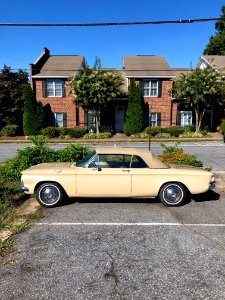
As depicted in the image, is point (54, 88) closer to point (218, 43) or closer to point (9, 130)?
point (9, 130)

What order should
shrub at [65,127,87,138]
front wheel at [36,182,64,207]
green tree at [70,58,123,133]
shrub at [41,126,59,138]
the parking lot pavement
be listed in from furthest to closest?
1. shrub at [65,127,87,138]
2. shrub at [41,126,59,138]
3. green tree at [70,58,123,133]
4. front wheel at [36,182,64,207]
5. the parking lot pavement

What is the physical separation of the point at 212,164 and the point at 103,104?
15.6 meters

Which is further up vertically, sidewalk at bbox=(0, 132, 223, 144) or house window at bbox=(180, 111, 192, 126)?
house window at bbox=(180, 111, 192, 126)

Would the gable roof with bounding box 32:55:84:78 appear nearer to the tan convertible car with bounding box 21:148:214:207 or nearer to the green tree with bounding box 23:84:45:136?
the green tree with bounding box 23:84:45:136

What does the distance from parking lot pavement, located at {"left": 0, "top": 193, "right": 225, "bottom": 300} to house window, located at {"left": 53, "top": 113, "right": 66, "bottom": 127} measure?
936 inches

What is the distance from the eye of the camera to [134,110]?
28.6 meters

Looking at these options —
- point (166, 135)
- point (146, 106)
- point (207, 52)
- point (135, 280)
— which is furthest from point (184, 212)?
point (207, 52)

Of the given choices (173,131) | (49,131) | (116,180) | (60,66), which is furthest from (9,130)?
(116,180)

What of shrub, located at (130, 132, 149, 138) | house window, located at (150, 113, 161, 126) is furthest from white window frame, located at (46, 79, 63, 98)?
house window, located at (150, 113, 161, 126)

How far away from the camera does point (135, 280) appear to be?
436cm

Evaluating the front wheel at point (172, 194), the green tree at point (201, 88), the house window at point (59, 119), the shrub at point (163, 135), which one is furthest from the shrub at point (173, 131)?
the front wheel at point (172, 194)

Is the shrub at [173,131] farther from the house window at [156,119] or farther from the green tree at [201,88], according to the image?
the green tree at [201,88]

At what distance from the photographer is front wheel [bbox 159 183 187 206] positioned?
765 centimetres

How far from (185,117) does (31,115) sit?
1566 cm
